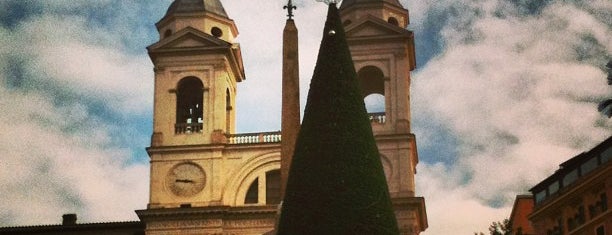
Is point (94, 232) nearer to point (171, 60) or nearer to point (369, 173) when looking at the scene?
point (171, 60)

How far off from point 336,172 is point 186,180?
42.6 m

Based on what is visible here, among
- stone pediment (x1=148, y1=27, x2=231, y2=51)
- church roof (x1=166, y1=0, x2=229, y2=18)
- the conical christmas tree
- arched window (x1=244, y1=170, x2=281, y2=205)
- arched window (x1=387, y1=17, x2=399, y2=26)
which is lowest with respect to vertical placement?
the conical christmas tree

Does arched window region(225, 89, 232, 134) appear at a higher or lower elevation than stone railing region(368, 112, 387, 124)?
higher

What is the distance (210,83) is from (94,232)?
947cm

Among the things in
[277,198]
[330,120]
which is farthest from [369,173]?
[277,198]

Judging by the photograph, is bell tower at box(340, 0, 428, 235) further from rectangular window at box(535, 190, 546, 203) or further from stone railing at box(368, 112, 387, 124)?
rectangular window at box(535, 190, 546, 203)

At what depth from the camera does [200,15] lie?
7038 centimetres

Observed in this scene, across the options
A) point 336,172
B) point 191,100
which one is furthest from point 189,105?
point 336,172

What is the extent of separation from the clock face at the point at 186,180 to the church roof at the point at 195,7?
7978 millimetres

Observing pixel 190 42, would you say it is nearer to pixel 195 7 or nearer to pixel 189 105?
pixel 195 7

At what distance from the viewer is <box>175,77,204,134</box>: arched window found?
229 ft

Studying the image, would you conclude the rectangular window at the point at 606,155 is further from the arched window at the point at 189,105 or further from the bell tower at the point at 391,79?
the arched window at the point at 189,105

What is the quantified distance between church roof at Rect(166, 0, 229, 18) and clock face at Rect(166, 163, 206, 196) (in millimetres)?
7978

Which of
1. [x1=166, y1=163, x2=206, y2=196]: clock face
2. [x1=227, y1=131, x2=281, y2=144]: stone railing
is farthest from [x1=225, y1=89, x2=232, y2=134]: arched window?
[x1=166, y1=163, x2=206, y2=196]: clock face
